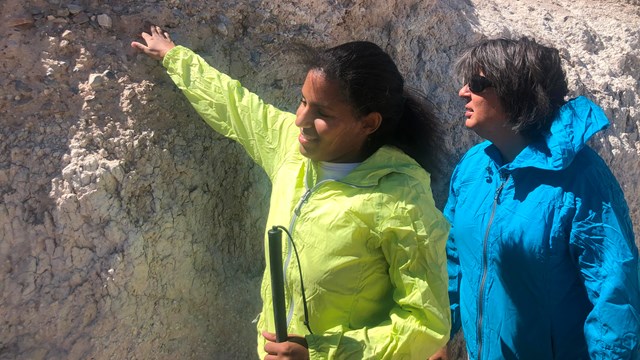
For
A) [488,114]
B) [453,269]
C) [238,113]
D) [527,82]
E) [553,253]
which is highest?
[527,82]

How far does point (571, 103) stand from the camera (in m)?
2.20

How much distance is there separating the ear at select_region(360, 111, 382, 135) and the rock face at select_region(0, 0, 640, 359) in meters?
0.79

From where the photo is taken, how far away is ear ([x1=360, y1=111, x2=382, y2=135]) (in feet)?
6.20

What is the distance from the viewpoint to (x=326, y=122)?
186cm

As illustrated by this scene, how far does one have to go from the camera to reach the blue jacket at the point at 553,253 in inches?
77.3

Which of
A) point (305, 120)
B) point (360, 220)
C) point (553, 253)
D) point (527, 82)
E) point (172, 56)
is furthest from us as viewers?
point (172, 56)

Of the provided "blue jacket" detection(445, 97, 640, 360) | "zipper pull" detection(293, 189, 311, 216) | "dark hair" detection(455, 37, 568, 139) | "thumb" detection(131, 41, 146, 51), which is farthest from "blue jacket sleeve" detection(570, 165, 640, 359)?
"thumb" detection(131, 41, 146, 51)

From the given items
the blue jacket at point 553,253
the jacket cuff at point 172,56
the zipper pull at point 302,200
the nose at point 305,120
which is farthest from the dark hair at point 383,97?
the jacket cuff at point 172,56

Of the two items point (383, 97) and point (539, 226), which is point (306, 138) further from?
point (539, 226)

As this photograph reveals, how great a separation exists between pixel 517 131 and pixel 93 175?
1.33m

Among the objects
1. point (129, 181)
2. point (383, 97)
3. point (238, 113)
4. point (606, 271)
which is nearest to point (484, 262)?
point (606, 271)

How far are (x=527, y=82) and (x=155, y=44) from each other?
3.94 feet

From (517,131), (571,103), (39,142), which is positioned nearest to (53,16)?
(39,142)

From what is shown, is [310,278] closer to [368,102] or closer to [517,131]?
[368,102]
